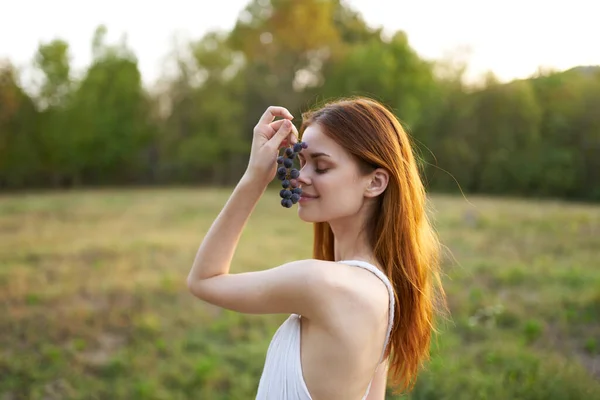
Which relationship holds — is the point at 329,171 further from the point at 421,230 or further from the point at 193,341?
the point at 193,341

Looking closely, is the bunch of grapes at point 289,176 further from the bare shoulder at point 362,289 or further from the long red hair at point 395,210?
the bare shoulder at point 362,289

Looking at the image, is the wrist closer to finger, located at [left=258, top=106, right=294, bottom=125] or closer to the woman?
the woman

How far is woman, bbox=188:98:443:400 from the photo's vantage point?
1.44 m

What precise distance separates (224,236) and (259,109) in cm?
2636

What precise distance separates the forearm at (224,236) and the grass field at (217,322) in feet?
6.26

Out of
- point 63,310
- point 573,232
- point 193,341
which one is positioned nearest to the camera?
point 193,341

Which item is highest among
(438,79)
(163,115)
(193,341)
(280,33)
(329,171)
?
(280,33)

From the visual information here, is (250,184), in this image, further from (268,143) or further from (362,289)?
(362,289)

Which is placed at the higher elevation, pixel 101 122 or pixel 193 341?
pixel 101 122

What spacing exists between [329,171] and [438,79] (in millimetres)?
27230

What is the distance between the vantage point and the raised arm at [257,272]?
1.44 m

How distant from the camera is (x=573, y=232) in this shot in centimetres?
1012

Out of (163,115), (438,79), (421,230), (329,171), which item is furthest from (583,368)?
(163,115)

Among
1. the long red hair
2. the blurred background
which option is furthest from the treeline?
the long red hair
